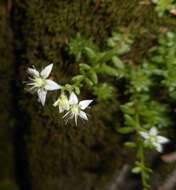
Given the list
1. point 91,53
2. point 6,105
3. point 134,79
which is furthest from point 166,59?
point 6,105

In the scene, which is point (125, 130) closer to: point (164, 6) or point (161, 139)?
point (161, 139)

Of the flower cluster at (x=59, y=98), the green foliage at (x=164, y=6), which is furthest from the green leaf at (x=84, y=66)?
the green foliage at (x=164, y=6)

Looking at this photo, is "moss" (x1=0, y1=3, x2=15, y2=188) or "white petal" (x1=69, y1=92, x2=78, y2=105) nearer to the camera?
"white petal" (x1=69, y1=92, x2=78, y2=105)

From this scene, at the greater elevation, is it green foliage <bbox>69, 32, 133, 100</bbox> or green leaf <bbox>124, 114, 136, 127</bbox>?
green foliage <bbox>69, 32, 133, 100</bbox>

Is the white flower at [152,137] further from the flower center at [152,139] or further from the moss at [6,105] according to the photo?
the moss at [6,105]

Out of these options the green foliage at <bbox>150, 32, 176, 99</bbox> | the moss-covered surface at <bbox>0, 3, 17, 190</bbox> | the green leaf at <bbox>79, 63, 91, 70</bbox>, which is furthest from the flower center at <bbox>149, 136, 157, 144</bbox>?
the moss-covered surface at <bbox>0, 3, 17, 190</bbox>

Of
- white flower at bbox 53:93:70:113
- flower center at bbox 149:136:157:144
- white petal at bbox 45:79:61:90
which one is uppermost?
white petal at bbox 45:79:61:90

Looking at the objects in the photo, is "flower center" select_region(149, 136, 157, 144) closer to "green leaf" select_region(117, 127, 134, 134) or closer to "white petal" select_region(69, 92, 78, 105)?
"green leaf" select_region(117, 127, 134, 134)

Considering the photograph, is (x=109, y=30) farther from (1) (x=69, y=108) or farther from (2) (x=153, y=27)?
(1) (x=69, y=108)
